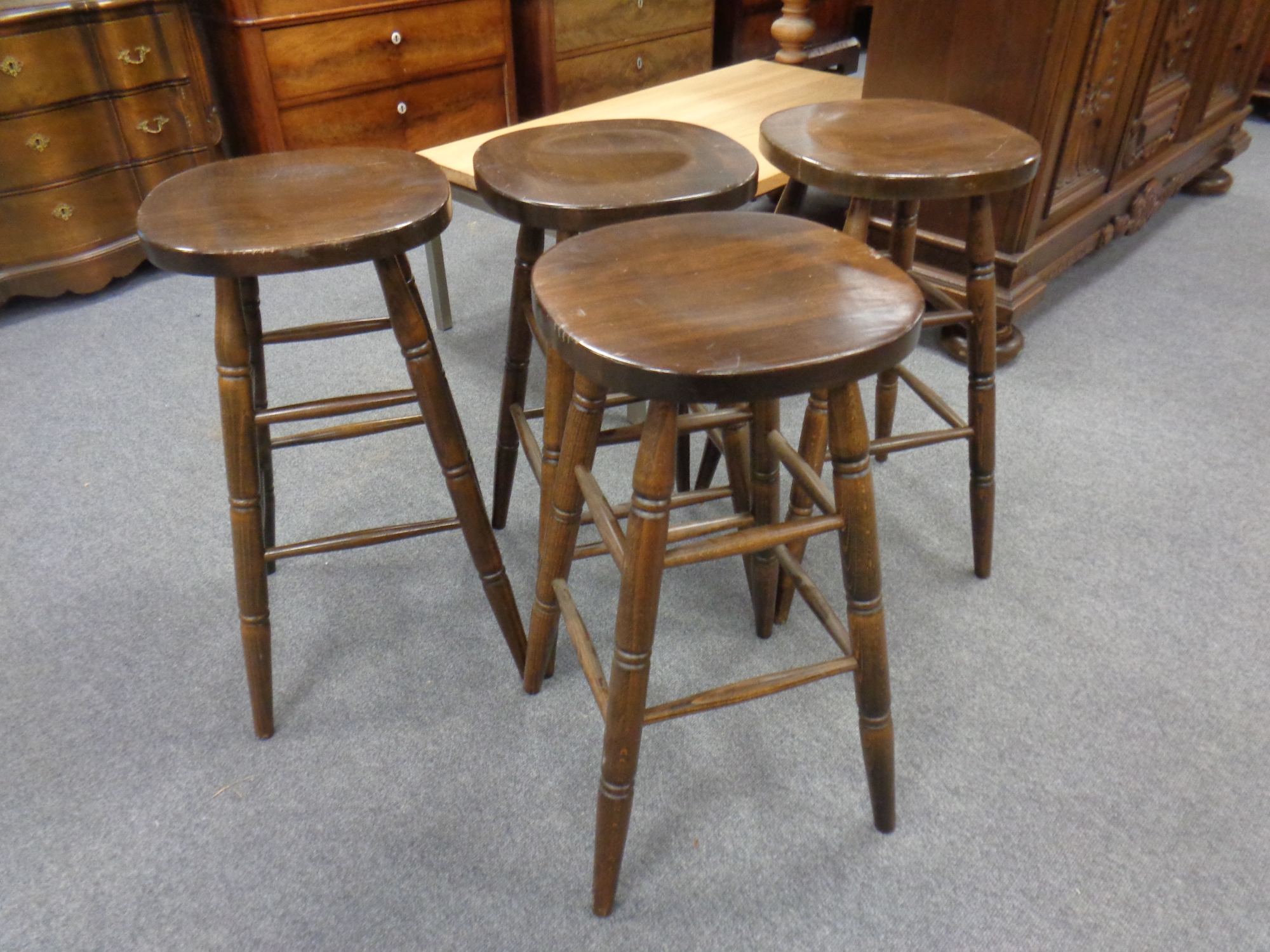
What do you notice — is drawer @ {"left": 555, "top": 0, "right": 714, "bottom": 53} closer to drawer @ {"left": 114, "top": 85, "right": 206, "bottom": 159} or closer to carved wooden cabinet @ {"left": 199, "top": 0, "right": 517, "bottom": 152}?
carved wooden cabinet @ {"left": 199, "top": 0, "right": 517, "bottom": 152}

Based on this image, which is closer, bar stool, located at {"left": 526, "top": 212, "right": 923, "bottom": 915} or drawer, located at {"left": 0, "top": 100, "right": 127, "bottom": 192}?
bar stool, located at {"left": 526, "top": 212, "right": 923, "bottom": 915}

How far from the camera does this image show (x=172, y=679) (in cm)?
138

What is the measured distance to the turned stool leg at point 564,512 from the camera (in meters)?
0.97

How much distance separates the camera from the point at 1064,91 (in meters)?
1.79

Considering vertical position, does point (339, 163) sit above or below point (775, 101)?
above

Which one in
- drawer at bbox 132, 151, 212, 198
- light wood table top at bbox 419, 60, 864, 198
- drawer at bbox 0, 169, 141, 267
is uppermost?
light wood table top at bbox 419, 60, 864, 198

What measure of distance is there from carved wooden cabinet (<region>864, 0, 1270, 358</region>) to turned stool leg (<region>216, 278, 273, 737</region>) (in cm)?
155

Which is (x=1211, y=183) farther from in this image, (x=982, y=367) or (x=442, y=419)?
(x=442, y=419)

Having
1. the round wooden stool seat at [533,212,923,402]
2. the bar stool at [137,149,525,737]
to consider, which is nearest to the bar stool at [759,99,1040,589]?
the round wooden stool seat at [533,212,923,402]

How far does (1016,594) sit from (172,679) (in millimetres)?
1440

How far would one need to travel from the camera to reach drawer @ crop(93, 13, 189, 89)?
2.29 m

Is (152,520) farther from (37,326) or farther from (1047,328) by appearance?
(1047,328)

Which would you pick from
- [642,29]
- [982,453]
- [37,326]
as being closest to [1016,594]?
[982,453]

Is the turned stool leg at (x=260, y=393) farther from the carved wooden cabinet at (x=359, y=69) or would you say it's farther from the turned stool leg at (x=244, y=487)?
the carved wooden cabinet at (x=359, y=69)
